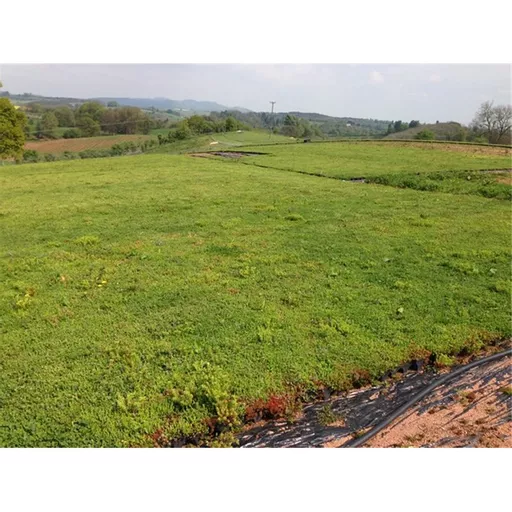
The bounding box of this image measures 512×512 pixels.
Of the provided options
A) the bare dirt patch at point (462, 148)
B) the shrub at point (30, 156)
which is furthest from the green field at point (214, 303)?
the shrub at point (30, 156)

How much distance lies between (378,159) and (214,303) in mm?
22092

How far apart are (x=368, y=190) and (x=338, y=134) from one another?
3800cm

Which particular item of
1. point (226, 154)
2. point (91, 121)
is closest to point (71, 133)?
point (91, 121)

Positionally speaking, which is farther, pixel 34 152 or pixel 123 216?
pixel 34 152

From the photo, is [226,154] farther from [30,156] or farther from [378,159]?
[30,156]

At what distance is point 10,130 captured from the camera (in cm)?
2794

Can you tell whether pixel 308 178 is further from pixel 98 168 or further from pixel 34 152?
pixel 34 152

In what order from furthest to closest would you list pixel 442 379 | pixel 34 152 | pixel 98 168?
pixel 34 152
pixel 98 168
pixel 442 379

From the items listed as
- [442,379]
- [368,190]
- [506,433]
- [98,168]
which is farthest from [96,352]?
[98,168]

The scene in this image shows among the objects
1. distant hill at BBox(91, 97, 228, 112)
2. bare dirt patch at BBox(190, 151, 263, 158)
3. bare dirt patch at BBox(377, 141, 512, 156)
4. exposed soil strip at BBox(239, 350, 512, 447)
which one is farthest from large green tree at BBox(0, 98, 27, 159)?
exposed soil strip at BBox(239, 350, 512, 447)

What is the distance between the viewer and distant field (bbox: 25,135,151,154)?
41.4 m

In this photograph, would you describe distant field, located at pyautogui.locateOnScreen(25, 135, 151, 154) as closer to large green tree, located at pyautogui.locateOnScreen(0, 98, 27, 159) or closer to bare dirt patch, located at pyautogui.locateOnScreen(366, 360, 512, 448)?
large green tree, located at pyautogui.locateOnScreen(0, 98, 27, 159)

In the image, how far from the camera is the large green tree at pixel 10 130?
27.5 metres

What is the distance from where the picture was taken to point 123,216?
1137 centimetres
